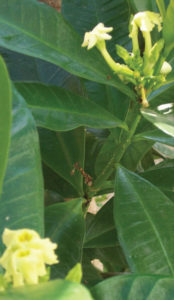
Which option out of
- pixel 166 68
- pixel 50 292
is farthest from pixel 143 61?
pixel 50 292

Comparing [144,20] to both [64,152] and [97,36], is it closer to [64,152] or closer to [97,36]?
[97,36]

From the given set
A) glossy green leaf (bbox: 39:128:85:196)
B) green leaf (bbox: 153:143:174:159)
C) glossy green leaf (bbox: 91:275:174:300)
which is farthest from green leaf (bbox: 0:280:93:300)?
green leaf (bbox: 153:143:174:159)

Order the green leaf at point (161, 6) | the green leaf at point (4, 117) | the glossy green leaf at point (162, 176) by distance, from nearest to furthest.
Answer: the green leaf at point (4, 117), the green leaf at point (161, 6), the glossy green leaf at point (162, 176)

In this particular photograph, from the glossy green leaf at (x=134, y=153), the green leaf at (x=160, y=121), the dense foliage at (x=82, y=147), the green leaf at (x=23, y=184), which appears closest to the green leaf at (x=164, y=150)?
the dense foliage at (x=82, y=147)

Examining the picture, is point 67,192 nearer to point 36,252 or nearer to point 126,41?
point 126,41

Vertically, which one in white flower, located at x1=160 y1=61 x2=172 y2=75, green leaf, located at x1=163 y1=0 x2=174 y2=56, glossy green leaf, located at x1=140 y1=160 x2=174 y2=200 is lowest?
glossy green leaf, located at x1=140 y1=160 x2=174 y2=200

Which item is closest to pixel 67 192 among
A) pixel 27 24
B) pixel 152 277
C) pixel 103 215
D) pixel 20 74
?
pixel 103 215

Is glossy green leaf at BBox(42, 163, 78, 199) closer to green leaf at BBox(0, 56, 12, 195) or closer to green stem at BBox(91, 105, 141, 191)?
green stem at BBox(91, 105, 141, 191)

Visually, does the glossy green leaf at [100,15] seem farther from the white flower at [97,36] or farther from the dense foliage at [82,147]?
the white flower at [97,36]

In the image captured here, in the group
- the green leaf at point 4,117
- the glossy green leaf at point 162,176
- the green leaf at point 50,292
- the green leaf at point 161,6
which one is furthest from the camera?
the glossy green leaf at point 162,176
